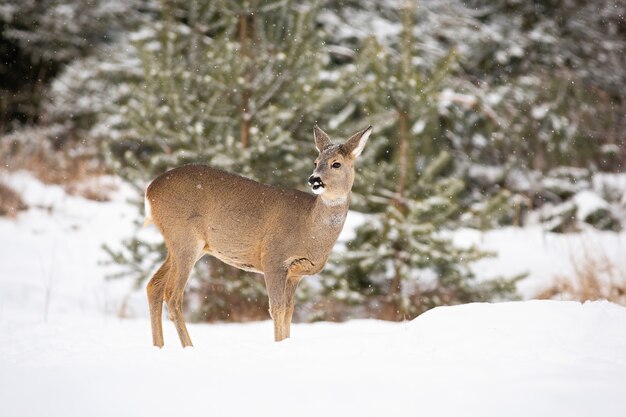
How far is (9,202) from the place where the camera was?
1263 cm

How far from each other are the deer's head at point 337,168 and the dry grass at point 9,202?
8.52m

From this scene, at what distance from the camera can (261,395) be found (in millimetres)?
3607

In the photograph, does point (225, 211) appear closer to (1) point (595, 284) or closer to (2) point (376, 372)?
(2) point (376, 372)

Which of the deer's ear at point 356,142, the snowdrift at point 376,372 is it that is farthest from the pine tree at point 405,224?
the snowdrift at point 376,372

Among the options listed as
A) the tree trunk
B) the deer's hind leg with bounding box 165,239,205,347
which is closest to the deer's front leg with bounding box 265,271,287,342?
the deer's hind leg with bounding box 165,239,205,347

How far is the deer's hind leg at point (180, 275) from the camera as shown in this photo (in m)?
5.40

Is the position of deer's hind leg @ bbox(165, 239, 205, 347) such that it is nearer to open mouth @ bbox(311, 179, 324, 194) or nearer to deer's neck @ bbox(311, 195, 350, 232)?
deer's neck @ bbox(311, 195, 350, 232)

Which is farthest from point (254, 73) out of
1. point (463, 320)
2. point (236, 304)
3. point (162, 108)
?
point (463, 320)

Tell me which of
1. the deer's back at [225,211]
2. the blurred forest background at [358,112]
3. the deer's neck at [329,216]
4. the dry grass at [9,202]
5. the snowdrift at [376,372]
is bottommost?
the dry grass at [9,202]

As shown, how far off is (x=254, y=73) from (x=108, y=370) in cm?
544

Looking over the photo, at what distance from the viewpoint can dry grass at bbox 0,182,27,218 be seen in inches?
492

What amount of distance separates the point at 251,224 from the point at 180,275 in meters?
0.60

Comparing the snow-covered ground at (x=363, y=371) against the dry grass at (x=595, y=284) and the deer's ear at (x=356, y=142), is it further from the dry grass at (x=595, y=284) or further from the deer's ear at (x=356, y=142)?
the dry grass at (x=595, y=284)

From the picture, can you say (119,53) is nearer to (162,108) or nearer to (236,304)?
(162,108)
